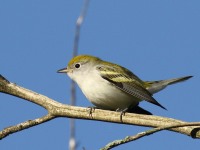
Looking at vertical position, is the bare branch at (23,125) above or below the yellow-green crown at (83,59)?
below

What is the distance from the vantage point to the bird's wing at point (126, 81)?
747cm

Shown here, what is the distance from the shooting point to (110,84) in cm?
775

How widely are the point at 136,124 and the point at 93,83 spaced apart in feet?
9.67

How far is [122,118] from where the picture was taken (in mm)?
4824

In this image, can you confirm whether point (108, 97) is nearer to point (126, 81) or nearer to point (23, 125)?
point (126, 81)

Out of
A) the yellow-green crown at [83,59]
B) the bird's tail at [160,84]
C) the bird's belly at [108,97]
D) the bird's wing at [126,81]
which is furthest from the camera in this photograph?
the yellow-green crown at [83,59]

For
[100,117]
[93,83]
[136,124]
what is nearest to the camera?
[136,124]

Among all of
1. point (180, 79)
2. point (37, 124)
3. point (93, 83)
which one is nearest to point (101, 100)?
point (93, 83)

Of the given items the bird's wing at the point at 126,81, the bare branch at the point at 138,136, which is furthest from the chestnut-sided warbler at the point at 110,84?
the bare branch at the point at 138,136

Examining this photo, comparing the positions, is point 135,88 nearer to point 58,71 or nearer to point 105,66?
point 105,66

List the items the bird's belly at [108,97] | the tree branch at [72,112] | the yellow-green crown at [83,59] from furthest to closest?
1. the yellow-green crown at [83,59]
2. the bird's belly at [108,97]
3. the tree branch at [72,112]

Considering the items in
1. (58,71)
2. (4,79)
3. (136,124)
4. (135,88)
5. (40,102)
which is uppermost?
(58,71)

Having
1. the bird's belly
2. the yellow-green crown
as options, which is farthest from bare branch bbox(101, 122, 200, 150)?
the yellow-green crown

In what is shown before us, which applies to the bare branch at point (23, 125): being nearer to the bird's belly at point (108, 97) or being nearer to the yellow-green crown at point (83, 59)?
the bird's belly at point (108, 97)
